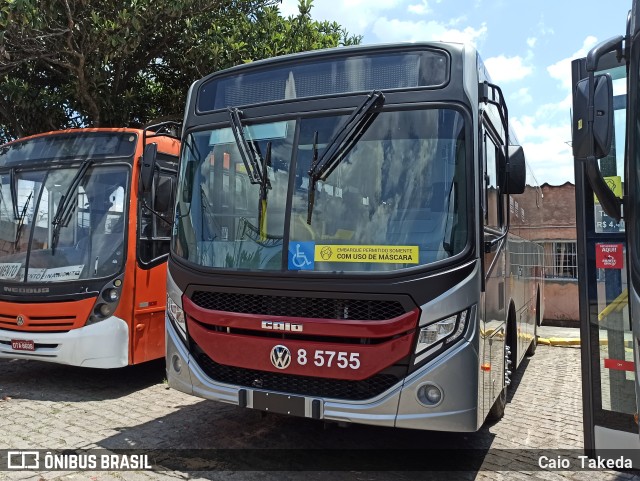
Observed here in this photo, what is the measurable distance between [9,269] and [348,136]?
4988mm

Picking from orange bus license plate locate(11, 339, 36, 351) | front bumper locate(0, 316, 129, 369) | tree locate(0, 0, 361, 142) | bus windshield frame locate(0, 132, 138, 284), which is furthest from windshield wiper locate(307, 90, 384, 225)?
tree locate(0, 0, 361, 142)

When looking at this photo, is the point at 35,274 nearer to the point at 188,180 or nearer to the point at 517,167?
the point at 188,180

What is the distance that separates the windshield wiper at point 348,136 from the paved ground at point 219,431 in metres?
2.04

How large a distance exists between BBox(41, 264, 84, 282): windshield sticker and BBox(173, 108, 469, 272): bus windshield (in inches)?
99.5

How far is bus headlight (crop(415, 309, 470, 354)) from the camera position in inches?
144

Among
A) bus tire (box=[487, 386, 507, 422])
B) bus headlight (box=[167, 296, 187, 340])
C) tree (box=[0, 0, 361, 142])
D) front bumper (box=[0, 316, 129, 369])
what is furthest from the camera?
tree (box=[0, 0, 361, 142])

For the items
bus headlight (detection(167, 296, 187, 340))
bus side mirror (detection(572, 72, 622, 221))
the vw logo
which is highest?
bus side mirror (detection(572, 72, 622, 221))

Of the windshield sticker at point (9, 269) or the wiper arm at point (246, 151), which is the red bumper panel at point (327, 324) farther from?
the windshield sticker at point (9, 269)

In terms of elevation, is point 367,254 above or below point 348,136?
below

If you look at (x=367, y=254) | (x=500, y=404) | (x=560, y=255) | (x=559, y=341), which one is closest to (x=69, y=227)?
(x=367, y=254)

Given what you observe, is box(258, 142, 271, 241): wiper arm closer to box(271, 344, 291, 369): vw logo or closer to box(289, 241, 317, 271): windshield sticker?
box(289, 241, 317, 271): windshield sticker

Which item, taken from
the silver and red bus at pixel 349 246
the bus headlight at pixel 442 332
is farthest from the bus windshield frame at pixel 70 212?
the bus headlight at pixel 442 332

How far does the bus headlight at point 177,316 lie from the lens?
14.9ft

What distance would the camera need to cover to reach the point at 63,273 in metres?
6.41
